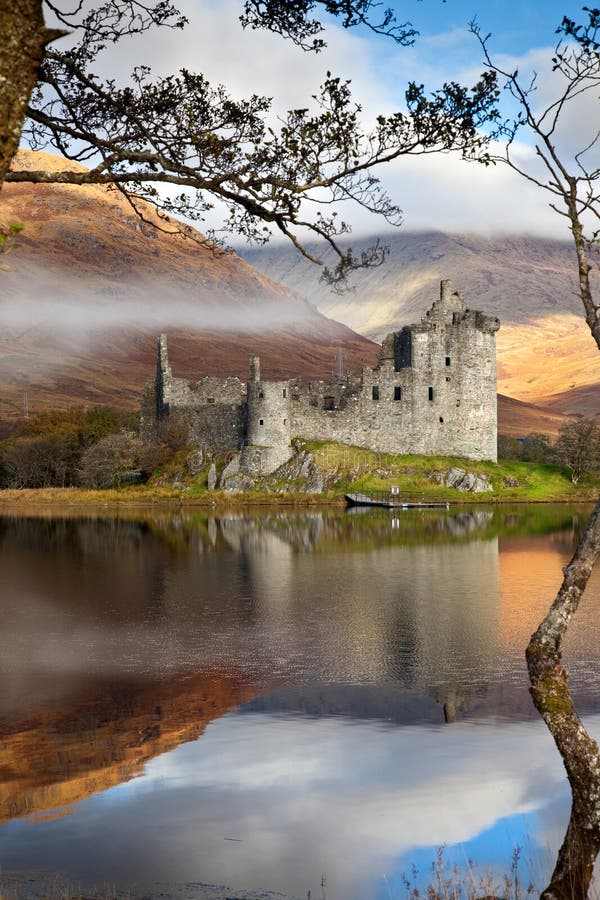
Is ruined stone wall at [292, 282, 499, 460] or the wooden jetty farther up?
ruined stone wall at [292, 282, 499, 460]

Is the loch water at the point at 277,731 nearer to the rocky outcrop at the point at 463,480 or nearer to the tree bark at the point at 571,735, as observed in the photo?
the tree bark at the point at 571,735

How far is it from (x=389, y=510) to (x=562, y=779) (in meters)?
52.5

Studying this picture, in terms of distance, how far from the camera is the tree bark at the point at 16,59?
19.8ft

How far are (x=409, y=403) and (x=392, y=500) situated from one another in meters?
8.02

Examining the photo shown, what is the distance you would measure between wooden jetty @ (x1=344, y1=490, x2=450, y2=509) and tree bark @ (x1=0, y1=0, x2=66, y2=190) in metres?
59.8

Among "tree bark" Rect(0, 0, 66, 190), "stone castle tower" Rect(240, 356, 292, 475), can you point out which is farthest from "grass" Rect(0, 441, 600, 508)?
"tree bark" Rect(0, 0, 66, 190)

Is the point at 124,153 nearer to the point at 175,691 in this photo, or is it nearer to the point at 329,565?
the point at 175,691

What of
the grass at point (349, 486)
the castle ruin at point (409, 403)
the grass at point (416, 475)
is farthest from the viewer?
the castle ruin at point (409, 403)

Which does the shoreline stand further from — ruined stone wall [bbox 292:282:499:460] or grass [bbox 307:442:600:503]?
ruined stone wall [bbox 292:282:499:460]

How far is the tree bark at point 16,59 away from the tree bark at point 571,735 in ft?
17.9

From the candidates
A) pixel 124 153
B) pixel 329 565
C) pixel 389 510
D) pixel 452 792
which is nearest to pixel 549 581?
→ pixel 329 565

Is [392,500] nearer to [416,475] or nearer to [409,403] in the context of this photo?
[416,475]

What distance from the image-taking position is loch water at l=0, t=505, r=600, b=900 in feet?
35.4

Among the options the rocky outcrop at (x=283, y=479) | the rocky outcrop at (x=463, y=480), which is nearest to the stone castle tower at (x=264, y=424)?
the rocky outcrop at (x=283, y=479)
